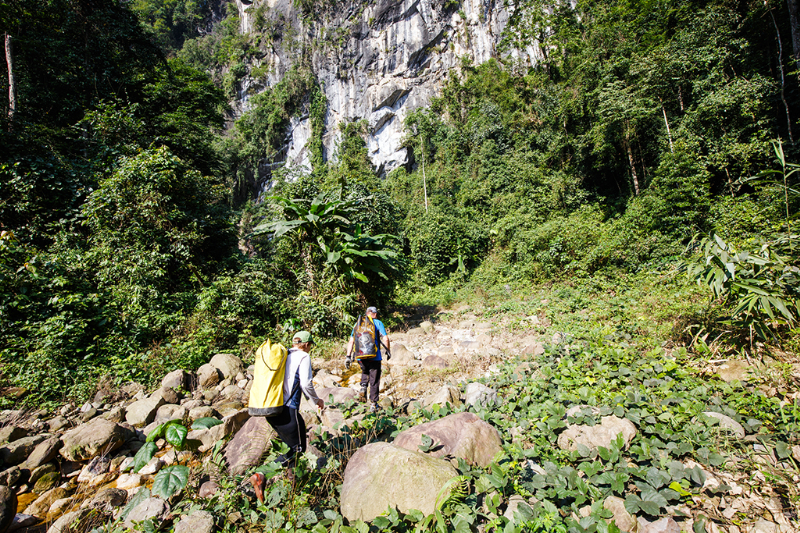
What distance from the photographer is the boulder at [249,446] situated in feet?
8.84

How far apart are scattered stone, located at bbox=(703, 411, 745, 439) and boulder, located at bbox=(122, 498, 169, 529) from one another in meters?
4.23

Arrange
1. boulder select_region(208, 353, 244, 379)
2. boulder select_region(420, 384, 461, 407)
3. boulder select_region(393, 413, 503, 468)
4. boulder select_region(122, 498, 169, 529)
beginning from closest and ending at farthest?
boulder select_region(122, 498, 169, 529), boulder select_region(393, 413, 503, 468), boulder select_region(420, 384, 461, 407), boulder select_region(208, 353, 244, 379)

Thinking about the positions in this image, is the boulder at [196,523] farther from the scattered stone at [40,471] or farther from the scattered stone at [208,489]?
the scattered stone at [40,471]

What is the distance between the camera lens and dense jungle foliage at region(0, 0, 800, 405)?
5.03 m

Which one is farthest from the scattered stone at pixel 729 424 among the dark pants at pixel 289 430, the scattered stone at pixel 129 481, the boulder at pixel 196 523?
the scattered stone at pixel 129 481

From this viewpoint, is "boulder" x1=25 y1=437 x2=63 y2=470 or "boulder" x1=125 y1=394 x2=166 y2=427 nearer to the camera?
"boulder" x1=25 y1=437 x2=63 y2=470

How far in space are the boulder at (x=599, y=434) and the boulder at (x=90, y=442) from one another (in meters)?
4.48

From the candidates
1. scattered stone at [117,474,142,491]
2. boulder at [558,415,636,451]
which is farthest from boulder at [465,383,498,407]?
scattered stone at [117,474,142,491]

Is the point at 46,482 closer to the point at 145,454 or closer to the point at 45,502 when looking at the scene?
the point at 45,502

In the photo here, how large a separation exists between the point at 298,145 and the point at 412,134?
13.6 meters

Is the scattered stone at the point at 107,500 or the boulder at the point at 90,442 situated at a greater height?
the boulder at the point at 90,442

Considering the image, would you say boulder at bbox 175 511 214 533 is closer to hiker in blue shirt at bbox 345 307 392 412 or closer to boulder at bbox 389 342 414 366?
hiker in blue shirt at bbox 345 307 392 412

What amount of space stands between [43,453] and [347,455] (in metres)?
3.21

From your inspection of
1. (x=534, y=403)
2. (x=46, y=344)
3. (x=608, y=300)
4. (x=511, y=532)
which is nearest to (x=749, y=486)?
(x=534, y=403)
